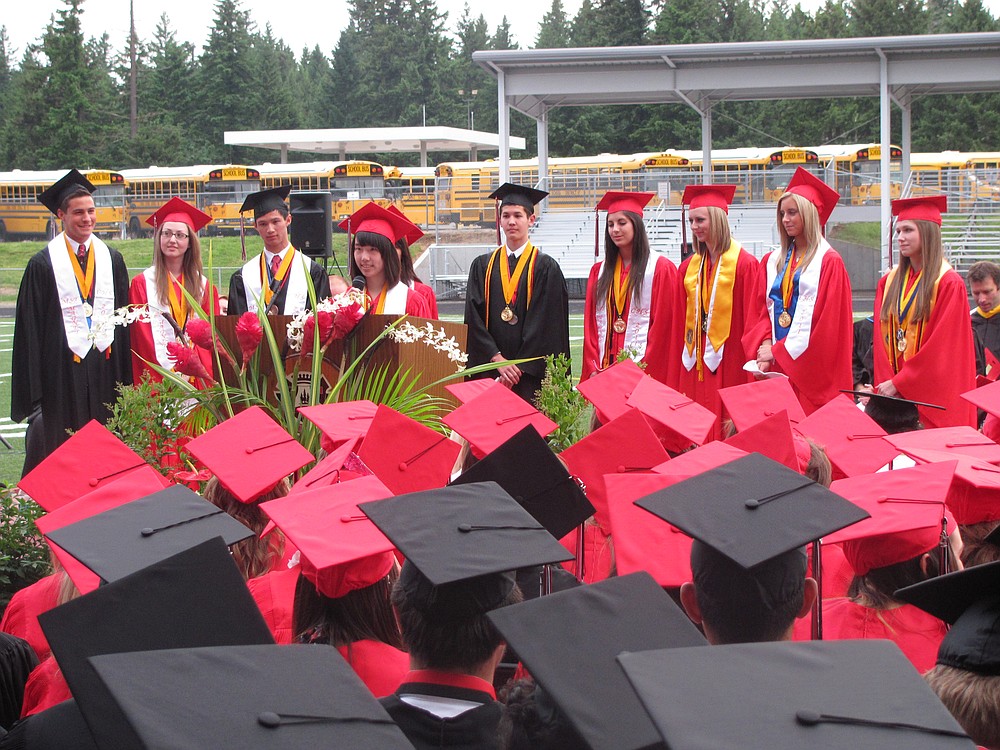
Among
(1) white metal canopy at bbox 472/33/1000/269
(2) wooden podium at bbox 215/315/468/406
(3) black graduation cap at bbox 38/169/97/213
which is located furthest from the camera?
(1) white metal canopy at bbox 472/33/1000/269

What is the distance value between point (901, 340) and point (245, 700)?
5.46 metres

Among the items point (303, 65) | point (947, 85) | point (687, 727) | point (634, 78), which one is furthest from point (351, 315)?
point (303, 65)

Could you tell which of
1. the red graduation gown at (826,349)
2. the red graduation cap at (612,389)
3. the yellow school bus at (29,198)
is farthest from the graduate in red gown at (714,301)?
the yellow school bus at (29,198)

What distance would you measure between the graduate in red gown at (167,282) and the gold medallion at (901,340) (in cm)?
403

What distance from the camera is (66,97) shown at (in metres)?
48.7

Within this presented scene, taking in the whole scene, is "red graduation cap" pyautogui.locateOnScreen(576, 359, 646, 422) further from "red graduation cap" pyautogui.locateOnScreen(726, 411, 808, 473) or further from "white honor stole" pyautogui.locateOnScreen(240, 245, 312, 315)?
"white honor stole" pyautogui.locateOnScreen(240, 245, 312, 315)

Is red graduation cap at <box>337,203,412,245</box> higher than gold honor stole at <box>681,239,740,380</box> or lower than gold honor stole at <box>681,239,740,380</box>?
higher

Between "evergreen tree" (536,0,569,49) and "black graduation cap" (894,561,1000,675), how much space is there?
236 feet

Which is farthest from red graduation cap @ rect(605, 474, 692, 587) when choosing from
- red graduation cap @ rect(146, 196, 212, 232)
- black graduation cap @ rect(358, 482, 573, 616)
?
red graduation cap @ rect(146, 196, 212, 232)

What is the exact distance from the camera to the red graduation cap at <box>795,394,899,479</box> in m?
4.02

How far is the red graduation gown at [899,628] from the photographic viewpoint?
8.80ft

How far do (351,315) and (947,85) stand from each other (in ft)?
61.8

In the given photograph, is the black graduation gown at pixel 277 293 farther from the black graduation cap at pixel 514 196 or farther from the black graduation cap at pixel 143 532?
the black graduation cap at pixel 143 532

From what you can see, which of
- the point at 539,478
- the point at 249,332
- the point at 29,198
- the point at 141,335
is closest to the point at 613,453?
the point at 539,478
